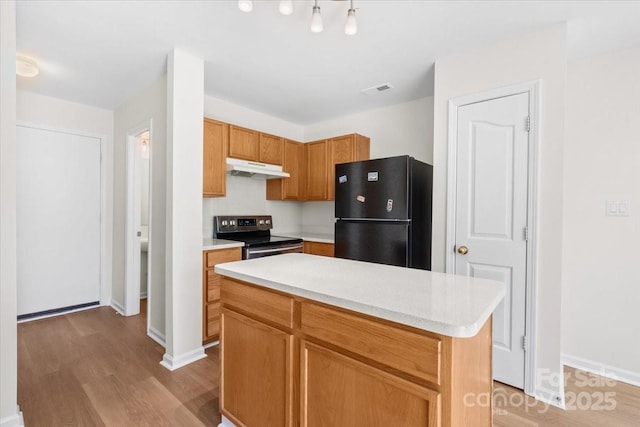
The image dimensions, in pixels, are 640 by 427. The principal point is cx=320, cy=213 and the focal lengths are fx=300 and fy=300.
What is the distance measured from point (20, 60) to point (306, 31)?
2.42 metres

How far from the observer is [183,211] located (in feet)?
7.90

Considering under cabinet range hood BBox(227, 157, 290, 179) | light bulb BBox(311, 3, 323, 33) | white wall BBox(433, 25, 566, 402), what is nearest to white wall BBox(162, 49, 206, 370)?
under cabinet range hood BBox(227, 157, 290, 179)

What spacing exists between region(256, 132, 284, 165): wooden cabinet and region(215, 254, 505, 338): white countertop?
2.11 metres

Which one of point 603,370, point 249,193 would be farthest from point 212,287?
point 603,370

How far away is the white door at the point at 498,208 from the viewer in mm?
2098

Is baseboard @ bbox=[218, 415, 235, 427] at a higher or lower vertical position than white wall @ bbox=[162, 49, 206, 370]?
lower

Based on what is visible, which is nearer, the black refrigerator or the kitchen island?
the kitchen island

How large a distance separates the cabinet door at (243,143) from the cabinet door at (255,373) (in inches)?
82.9

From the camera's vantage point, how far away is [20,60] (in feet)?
8.16

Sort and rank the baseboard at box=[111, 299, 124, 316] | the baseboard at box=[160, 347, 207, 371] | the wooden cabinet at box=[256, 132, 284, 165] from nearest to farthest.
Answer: the baseboard at box=[160, 347, 207, 371] < the baseboard at box=[111, 299, 124, 316] < the wooden cabinet at box=[256, 132, 284, 165]

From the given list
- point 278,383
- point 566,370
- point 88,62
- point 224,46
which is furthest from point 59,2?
point 566,370

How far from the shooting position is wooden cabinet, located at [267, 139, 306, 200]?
12.9 ft

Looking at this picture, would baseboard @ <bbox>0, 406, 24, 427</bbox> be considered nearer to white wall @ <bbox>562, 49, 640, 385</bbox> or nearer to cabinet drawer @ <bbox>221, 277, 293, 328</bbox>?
cabinet drawer @ <bbox>221, 277, 293, 328</bbox>

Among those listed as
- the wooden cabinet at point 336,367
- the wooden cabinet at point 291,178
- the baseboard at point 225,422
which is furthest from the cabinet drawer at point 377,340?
the wooden cabinet at point 291,178
